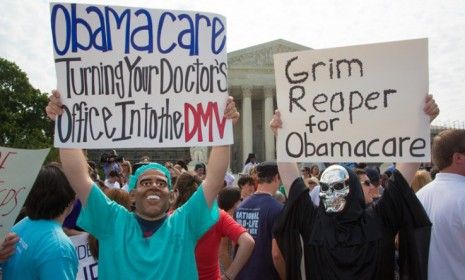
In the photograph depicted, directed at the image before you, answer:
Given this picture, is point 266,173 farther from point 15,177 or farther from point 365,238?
point 15,177

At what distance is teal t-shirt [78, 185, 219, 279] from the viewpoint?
9.00 feet

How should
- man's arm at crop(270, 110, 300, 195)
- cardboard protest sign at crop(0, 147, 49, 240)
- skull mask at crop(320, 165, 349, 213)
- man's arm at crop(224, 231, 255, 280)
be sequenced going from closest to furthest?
1. cardboard protest sign at crop(0, 147, 49, 240)
2. skull mask at crop(320, 165, 349, 213)
3. man's arm at crop(270, 110, 300, 195)
4. man's arm at crop(224, 231, 255, 280)

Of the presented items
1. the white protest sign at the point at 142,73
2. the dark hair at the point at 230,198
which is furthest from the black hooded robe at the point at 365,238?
the dark hair at the point at 230,198

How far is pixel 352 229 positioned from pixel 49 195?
1.83m

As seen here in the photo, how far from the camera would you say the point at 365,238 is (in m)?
3.15

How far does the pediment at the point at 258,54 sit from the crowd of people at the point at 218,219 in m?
46.1

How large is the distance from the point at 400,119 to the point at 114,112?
189 centimetres

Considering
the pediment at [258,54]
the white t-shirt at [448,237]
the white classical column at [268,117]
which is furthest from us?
the pediment at [258,54]

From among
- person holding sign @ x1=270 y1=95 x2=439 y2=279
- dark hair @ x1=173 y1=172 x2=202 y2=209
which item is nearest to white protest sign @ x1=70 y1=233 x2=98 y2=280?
dark hair @ x1=173 y1=172 x2=202 y2=209

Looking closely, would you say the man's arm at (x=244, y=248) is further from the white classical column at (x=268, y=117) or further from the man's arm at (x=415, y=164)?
the white classical column at (x=268, y=117)

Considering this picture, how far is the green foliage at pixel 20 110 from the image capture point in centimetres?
4459

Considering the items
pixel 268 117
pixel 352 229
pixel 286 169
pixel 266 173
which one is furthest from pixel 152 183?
pixel 268 117

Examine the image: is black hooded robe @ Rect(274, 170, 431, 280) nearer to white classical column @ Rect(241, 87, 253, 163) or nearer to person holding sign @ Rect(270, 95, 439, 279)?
person holding sign @ Rect(270, 95, 439, 279)

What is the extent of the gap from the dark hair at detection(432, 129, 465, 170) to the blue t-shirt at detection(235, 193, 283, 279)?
1.53 meters
